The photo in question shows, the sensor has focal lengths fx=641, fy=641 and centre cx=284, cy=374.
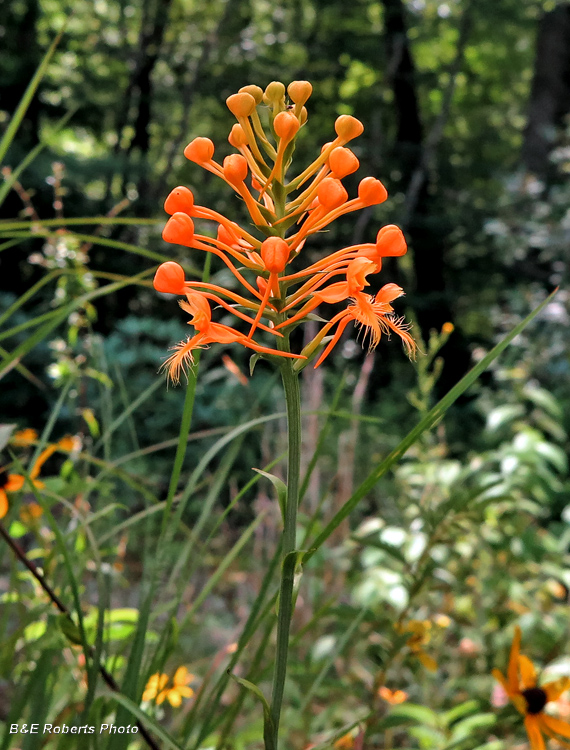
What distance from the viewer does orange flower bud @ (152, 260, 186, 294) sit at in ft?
1.69

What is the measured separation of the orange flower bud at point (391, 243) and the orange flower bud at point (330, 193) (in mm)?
45

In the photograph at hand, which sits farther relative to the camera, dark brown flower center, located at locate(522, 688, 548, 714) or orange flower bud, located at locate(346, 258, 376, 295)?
dark brown flower center, located at locate(522, 688, 548, 714)

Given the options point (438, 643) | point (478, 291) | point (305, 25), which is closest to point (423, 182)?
point (478, 291)

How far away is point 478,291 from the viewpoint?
5.04 meters

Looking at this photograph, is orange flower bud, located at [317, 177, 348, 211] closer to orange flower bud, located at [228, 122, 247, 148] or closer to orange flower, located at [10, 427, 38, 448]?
orange flower bud, located at [228, 122, 247, 148]

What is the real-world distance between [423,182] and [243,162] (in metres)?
4.49

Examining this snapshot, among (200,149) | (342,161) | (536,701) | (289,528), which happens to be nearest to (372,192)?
(342,161)

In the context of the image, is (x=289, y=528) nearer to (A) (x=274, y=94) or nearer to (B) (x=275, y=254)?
(B) (x=275, y=254)

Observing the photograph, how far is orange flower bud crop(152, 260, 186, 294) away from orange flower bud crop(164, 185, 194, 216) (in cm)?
5

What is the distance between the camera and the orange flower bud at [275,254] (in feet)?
1.49

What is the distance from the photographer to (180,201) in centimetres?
52

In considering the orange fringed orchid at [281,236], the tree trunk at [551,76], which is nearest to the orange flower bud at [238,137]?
the orange fringed orchid at [281,236]

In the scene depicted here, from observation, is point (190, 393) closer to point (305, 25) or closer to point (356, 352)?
point (356, 352)

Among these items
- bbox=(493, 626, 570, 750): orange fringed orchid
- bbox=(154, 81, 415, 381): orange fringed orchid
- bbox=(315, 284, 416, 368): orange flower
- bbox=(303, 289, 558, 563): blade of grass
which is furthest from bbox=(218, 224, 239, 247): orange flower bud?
bbox=(493, 626, 570, 750): orange fringed orchid
